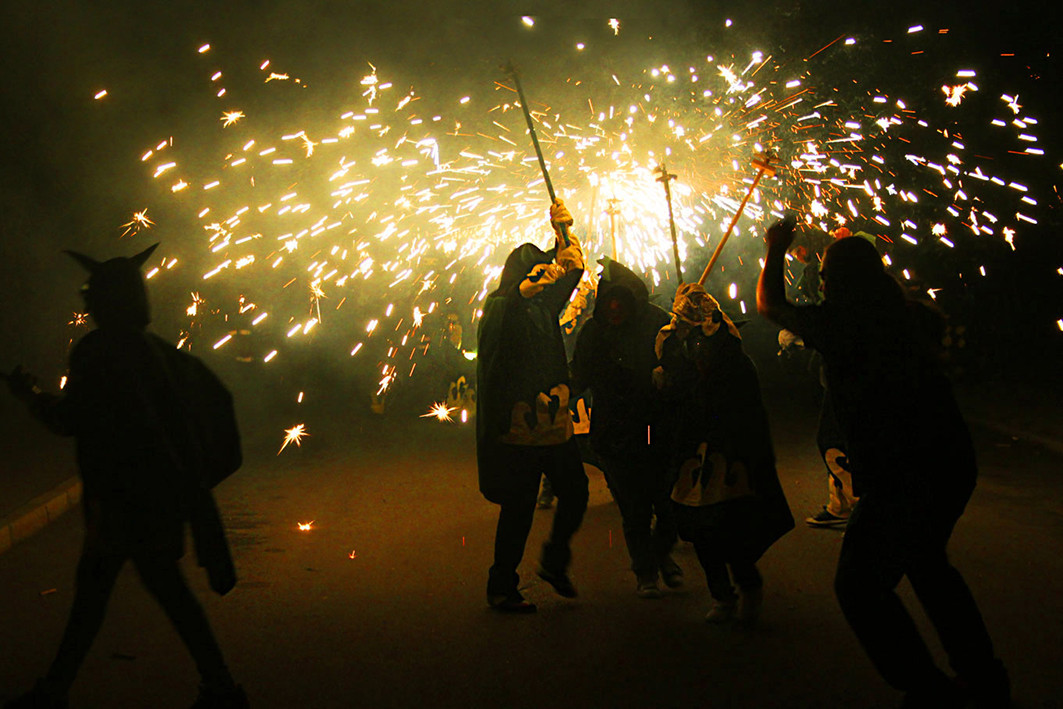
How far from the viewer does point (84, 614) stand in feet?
11.3

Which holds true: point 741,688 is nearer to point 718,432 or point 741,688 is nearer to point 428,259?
point 718,432

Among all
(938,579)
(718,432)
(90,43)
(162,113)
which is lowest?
(938,579)

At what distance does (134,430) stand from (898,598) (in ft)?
9.57

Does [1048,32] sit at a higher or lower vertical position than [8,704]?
higher

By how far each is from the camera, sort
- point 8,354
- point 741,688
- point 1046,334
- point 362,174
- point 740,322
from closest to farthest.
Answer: point 741,688
point 740,322
point 362,174
point 8,354
point 1046,334

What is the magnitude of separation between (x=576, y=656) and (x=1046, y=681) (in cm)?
197

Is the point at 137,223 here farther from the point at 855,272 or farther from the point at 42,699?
the point at 855,272

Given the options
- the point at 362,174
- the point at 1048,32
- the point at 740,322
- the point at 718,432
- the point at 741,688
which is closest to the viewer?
the point at 741,688

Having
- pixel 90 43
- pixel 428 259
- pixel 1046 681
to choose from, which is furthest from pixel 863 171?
pixel 90 43

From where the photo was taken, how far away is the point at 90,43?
12.2 meters

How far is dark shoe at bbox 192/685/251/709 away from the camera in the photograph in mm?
3436

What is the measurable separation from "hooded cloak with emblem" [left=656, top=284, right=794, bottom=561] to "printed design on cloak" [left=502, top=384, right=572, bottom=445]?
650mm

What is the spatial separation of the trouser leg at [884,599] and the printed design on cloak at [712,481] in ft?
4.08

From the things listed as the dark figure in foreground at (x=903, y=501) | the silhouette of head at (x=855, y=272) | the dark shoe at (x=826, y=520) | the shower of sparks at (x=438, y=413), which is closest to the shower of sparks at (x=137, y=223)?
the shower of sparks at (x=438, y=413)
